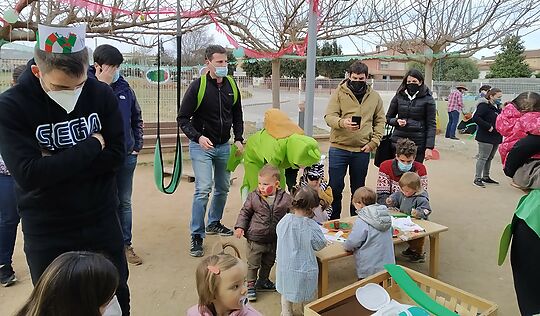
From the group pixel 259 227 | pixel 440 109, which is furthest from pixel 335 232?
pixel 440 109

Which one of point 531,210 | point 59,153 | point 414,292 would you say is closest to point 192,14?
point 414,292

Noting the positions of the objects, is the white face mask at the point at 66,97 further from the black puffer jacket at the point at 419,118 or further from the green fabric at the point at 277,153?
the black puffer jacket at the point at 419,118

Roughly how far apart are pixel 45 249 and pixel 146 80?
28.0 ft

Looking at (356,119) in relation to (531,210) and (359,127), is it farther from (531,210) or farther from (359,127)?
(531,210)

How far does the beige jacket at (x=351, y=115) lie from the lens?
3.92 m

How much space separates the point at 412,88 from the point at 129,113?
255 cm

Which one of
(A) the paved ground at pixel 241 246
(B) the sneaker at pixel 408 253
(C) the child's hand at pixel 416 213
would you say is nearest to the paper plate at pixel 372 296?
(A) the paved ground at pixel 241 246

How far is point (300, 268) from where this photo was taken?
107 inches

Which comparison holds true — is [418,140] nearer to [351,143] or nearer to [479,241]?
[351,143]

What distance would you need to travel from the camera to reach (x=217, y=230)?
13.9ft

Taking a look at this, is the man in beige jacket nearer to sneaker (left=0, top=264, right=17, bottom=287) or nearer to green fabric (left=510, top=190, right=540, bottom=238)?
green fabric (left=510, top=190, right=540, bottom=238)

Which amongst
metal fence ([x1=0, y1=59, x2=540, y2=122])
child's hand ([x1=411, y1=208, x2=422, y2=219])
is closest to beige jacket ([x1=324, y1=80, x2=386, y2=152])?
child's hand ([x1=411, y1=208, x2=422, y2=219])

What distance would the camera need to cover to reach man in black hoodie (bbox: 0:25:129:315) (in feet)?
5.39

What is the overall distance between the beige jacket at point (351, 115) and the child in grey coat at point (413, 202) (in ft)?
1.47
